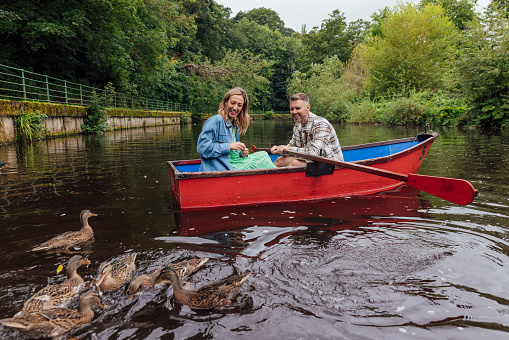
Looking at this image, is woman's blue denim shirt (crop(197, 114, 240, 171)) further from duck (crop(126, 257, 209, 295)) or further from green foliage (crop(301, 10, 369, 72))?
green foliage (crop(301, 10, 369, 72))

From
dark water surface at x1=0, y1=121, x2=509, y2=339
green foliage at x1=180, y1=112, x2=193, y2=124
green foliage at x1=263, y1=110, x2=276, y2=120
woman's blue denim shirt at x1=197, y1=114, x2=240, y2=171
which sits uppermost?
green foliage at x1=263, y1=110, x2=276, y2=120

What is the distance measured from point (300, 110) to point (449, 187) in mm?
2564

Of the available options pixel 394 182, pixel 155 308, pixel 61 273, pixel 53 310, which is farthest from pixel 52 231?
pixel 394 182

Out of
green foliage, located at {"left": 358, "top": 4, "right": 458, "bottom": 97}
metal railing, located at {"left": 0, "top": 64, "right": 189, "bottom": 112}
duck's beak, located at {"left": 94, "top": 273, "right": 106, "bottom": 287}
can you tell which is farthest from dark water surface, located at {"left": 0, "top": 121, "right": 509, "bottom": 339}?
green foliage, located at {"left": 358, "top": 4, "right": 458, "bottom": 97}

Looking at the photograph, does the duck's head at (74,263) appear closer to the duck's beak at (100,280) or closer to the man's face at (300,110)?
the duck's beak at (100,280)

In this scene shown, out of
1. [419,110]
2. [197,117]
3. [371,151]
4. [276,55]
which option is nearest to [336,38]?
[276,55]

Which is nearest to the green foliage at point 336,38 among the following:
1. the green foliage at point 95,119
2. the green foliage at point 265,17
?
the green foliage at point 265,17

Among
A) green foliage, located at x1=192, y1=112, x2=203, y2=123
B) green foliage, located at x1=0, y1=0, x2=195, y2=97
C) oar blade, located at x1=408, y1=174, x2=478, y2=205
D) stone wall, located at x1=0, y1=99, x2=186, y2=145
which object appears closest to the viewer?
oar blade, located at x1=408, y1=174, x2=478, y2=205

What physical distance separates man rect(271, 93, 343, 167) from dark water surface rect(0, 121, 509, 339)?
35.6 inches

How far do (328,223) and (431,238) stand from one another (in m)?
1.29

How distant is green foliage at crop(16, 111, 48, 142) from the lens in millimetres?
12260

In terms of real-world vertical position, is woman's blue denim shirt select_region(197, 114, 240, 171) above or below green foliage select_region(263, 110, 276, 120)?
below

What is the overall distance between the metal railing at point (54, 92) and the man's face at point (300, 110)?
1069 centimetres

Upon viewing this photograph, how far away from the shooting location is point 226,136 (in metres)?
5.16
